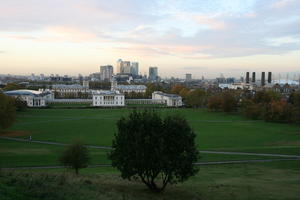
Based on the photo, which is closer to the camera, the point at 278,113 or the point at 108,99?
the point at 278,113

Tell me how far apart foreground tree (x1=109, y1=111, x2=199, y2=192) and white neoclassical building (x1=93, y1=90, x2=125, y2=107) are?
292ft

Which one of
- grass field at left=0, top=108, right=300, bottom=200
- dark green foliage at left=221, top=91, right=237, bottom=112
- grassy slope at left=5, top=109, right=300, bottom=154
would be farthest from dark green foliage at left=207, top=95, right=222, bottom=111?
grass field at left=0, top=108, right=300, bottom=200

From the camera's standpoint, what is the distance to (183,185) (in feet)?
69.7

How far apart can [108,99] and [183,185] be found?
88835mm

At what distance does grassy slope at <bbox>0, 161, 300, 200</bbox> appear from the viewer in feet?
45.4

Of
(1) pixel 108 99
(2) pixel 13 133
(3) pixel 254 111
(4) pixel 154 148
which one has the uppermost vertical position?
(4) pixel 154 148

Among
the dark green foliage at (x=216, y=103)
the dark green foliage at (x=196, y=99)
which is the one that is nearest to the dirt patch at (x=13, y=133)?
the dark green foliage at (x=216, y=103)

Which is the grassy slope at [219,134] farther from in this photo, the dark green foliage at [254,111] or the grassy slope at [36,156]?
the dark green foliage at [254,111]

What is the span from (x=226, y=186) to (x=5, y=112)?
34274mm

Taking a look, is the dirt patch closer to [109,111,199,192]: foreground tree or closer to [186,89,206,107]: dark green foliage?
[109,111,199,192]: foreground tree

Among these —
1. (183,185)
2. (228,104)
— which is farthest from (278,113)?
(183,185)

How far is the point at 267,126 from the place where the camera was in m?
58.7

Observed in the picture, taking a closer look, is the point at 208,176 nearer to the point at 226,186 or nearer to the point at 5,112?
the point at 226,186

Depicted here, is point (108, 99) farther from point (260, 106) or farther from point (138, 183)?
point (138, 183)
